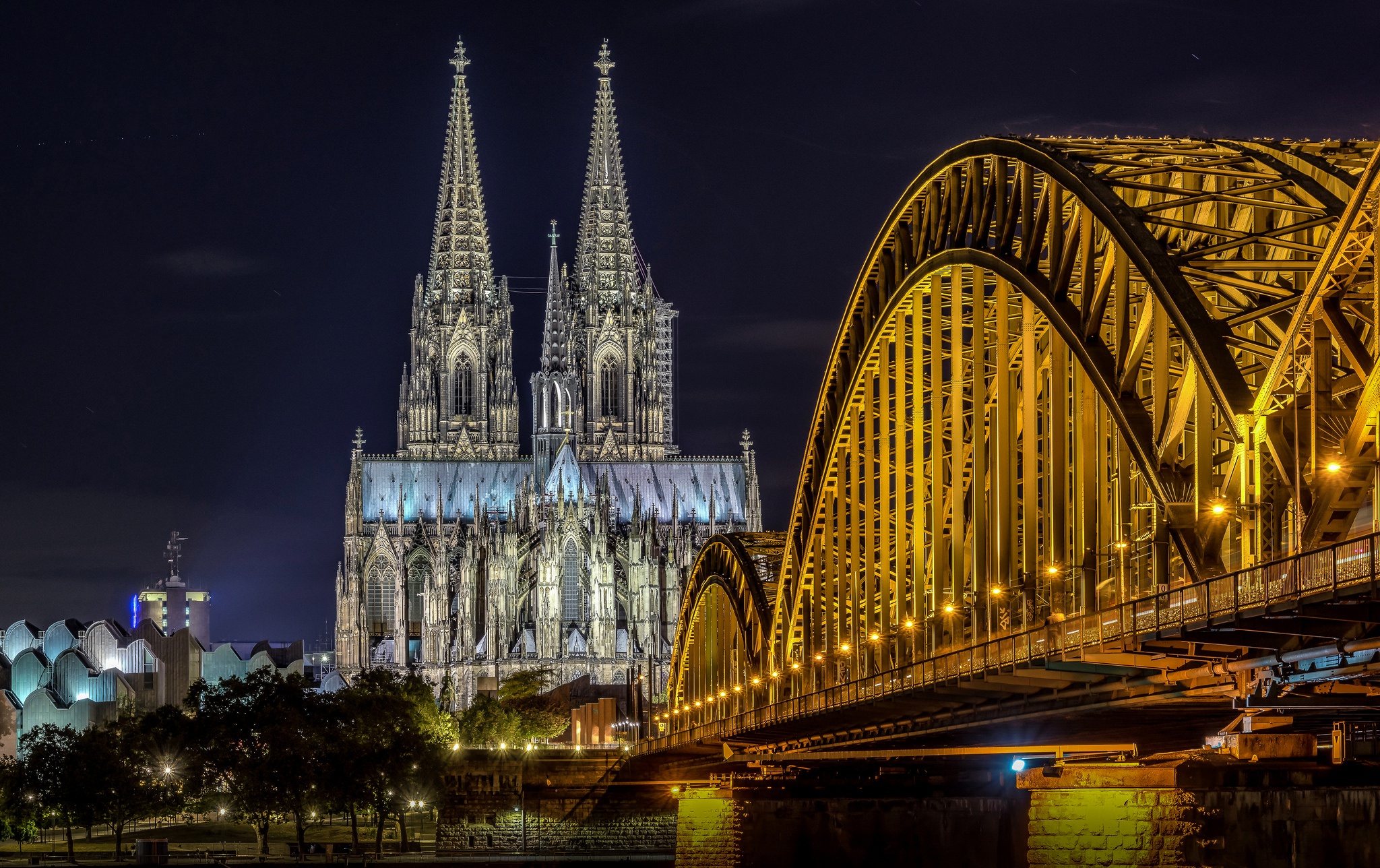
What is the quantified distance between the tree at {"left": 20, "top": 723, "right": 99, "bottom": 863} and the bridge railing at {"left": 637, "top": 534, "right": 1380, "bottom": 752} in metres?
62.6

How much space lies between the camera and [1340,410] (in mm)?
30578

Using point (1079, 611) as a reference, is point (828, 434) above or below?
above

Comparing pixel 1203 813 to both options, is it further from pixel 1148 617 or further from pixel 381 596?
pixel 381 596

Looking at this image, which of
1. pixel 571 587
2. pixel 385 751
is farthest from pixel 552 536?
pixel 385 751

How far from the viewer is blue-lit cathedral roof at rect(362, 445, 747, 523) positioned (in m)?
190

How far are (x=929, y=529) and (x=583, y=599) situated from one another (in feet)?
389

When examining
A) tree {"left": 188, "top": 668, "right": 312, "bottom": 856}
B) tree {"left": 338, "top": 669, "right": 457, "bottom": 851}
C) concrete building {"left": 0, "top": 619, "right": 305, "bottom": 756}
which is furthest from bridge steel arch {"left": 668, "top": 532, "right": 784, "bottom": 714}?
concrete building {"left": 0, "top": 619, "right": 305, "bottom": 756}

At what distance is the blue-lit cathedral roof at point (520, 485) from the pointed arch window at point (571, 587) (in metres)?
12.7

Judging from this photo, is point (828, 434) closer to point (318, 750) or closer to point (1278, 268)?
point (1278, 268)

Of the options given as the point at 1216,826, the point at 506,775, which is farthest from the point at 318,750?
the point at 1216,826

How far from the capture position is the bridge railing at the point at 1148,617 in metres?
26.2

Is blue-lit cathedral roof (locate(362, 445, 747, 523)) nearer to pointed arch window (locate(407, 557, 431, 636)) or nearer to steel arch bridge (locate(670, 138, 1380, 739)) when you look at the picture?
pointed arch window (locate(407, 557, 431, 636))

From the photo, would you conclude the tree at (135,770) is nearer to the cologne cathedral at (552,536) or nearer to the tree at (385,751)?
→ the tree at (385,751)

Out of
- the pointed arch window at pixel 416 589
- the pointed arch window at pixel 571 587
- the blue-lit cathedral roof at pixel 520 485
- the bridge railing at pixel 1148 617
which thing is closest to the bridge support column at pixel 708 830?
the bridge railing at pixel 1148 617
